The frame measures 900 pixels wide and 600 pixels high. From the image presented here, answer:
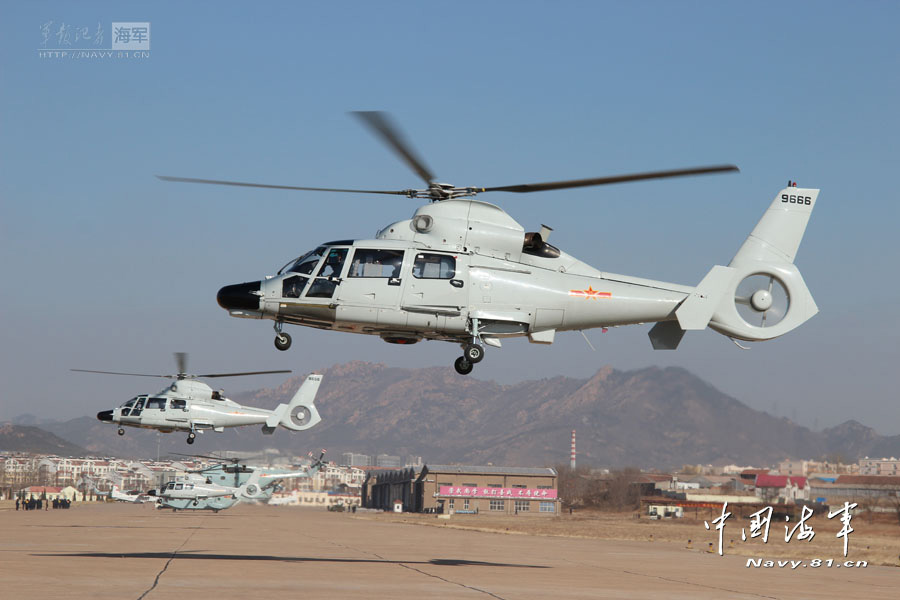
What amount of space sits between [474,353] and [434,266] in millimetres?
2207

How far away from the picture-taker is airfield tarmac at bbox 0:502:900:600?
85.8ft

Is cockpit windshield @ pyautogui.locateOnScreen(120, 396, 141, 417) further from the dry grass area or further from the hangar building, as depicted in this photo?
the hangar building

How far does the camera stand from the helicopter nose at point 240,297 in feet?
77.5

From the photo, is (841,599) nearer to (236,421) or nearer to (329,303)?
(329,303)

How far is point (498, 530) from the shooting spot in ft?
265

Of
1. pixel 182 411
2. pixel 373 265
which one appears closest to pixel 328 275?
pixel 373 265

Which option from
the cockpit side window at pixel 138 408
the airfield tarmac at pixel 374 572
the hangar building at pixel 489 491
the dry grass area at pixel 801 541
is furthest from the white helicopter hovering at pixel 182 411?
the hangar building at pixel 489 491

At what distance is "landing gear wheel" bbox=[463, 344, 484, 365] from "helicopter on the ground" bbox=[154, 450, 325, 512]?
181ft

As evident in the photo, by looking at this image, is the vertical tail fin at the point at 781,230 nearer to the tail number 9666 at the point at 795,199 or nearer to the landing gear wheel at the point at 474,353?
the tail number 9666 at the point at 795,199

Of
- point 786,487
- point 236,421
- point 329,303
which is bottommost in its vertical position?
point 786,487

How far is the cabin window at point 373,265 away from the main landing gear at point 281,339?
2198 mm

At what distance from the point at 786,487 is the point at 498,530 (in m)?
93.6

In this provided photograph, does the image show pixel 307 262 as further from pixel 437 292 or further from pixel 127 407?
pixel 127 407

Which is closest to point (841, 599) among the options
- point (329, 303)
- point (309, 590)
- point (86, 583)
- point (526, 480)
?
point (309, 590)
